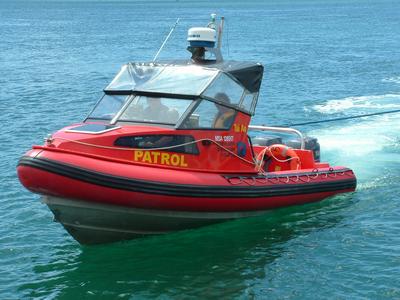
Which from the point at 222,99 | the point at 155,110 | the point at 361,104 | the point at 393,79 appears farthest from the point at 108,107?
the point at 393,79

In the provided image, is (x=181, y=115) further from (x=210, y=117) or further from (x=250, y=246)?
(x=250, y=246)

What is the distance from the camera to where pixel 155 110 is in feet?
32.1

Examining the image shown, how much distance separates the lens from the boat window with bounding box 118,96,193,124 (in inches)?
382

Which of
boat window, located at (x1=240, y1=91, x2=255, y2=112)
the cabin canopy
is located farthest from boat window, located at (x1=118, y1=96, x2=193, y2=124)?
boat window, located at (x1=240, y1=91, x2=255, y2=112)

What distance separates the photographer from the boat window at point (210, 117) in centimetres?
974

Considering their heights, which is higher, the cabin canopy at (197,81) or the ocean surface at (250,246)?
the cabin canopy at (197,81)

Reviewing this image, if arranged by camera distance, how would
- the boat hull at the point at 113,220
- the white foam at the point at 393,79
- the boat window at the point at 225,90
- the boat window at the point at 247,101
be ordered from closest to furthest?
1. the boat hull at the point at 113,220
2. the boat window at the point at 225,90
3. the boat window at the point at 247,101
4. the white foam at the point at 393,79

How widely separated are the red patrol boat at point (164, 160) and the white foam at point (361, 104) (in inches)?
404

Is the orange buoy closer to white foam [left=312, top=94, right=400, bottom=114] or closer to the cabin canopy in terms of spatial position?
the cabin canopy

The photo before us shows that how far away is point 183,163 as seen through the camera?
9.65 metres

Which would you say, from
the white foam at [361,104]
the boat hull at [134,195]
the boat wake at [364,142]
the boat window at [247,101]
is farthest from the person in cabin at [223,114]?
the white foam at [361,104]

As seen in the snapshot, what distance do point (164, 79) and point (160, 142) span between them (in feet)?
4.05

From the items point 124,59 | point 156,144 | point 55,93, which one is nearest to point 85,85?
point 55,93

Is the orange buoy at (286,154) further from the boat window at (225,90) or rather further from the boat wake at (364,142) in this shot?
the boat wake at (364,142)
